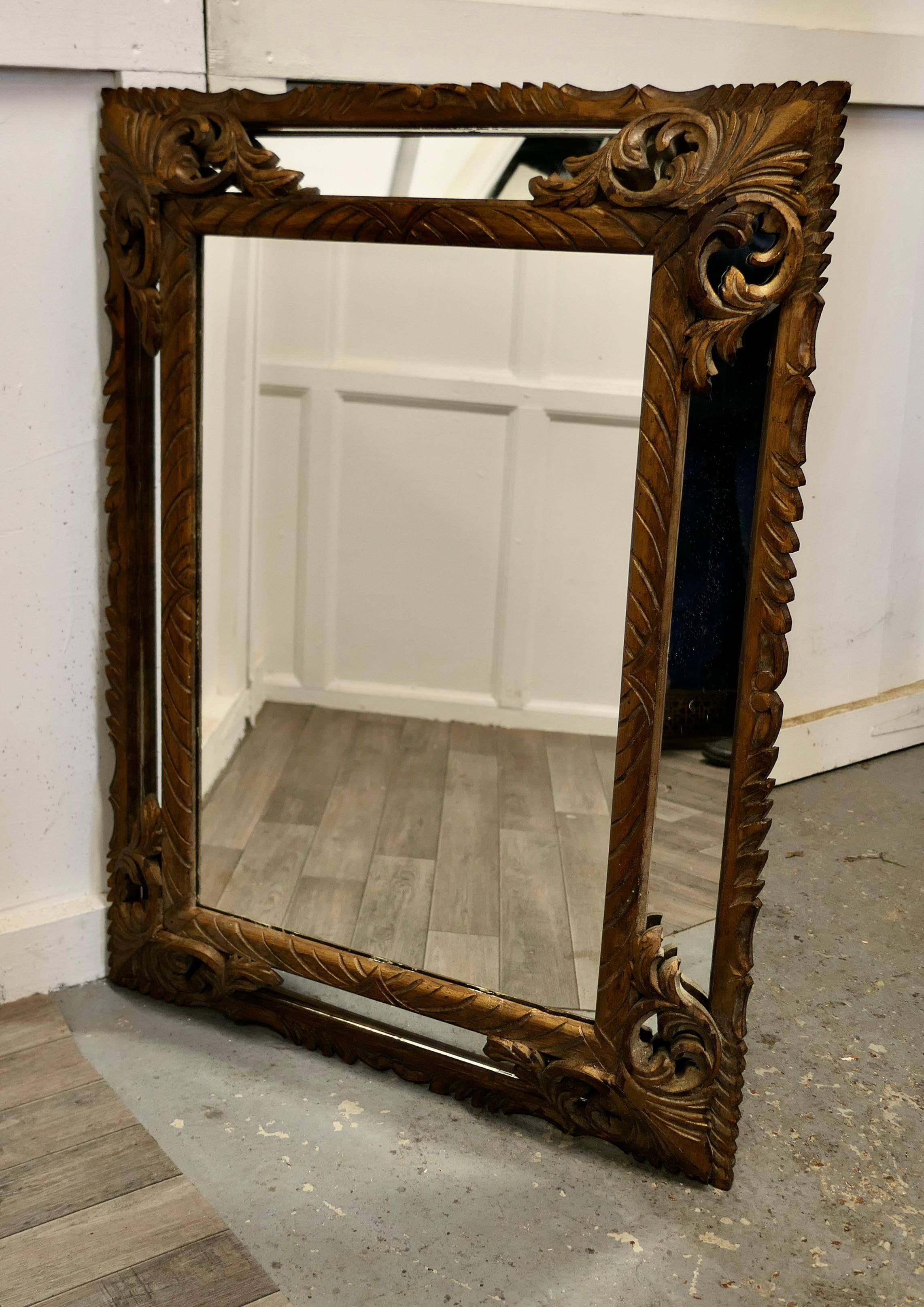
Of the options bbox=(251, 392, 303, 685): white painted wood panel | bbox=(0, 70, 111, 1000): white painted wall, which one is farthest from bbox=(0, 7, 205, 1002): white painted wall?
bbox=(251, 392, 303, 685): white painted wood panel

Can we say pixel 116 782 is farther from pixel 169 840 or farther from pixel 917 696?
pixel 917 696

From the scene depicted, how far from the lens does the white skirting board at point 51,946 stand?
2.09 m

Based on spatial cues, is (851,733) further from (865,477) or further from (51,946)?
(51,946)

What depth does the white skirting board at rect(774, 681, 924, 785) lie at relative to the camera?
332 cm

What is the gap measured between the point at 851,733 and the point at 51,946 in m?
2.31

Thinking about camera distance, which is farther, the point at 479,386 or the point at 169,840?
the point at 169,840

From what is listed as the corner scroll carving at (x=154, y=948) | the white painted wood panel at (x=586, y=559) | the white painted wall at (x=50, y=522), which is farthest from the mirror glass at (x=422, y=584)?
the white painted wall at (x=50, y=522)

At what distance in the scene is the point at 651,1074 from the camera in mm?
1732

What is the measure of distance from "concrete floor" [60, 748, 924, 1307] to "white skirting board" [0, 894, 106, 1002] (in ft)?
0.16

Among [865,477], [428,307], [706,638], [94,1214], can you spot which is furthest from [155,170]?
[865,477]

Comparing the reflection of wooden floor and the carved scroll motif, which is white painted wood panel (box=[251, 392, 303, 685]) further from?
the carved scroll motif

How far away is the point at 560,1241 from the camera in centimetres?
162

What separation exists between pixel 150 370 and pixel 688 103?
933mm

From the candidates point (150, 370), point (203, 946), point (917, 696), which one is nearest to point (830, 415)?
point (917, 696)
